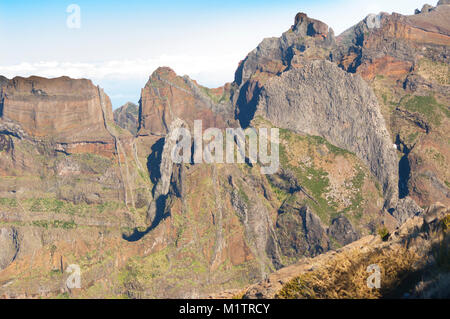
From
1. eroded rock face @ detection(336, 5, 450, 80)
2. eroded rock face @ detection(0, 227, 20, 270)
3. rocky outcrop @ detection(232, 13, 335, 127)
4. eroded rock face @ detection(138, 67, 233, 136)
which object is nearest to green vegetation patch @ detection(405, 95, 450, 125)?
eroded rock face @ detection(336, 5, 450, 80)

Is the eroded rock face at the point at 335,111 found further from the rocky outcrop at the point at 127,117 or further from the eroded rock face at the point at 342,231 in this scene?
the rocky outcrop at the point at 127,117

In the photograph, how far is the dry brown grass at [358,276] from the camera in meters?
20.9

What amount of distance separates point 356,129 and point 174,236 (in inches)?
2507

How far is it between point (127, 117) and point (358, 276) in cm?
17304

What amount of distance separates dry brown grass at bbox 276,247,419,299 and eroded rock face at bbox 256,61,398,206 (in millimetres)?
104116

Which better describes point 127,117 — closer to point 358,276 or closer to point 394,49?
point 394,49

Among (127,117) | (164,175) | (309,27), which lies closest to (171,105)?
(164,175)

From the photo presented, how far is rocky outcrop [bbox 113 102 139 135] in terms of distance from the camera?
17812 centimetres

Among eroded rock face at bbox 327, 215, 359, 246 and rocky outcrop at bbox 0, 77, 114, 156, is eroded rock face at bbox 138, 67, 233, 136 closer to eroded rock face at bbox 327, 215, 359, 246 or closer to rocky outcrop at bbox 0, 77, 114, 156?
rocky outcrop at bbox 0, 77, 114, 156

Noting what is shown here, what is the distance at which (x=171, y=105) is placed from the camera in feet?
500

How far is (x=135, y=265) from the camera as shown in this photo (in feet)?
306

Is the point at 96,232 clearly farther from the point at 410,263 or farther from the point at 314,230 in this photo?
the point at 410,263

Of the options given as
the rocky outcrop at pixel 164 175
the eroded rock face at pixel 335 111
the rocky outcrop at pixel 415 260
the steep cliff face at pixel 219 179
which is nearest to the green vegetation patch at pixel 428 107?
the steep cliff face at pixel 219 179
